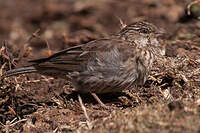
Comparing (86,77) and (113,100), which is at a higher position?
(86,77)

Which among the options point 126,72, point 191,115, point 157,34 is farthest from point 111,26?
point 191,115

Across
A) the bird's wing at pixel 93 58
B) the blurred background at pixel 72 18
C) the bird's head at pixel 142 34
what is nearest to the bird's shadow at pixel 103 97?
the bird's wing at pixel 93 58

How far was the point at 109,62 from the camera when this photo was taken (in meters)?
5.52

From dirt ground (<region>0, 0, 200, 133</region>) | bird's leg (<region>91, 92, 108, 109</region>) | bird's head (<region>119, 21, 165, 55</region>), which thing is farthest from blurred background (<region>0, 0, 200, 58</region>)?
bird's leg (<region>91, 92, 108, 109</region>)

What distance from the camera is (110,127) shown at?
4.21 meters

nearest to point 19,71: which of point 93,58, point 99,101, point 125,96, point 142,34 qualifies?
point 93,58

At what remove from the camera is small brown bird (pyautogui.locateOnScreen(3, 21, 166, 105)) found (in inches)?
213

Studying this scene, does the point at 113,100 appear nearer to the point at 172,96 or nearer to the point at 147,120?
the point at 172,96

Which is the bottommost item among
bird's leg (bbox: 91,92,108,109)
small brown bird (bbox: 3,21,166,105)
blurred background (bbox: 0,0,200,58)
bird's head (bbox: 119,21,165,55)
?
bird's leg (bbox: 91,92,108,109)

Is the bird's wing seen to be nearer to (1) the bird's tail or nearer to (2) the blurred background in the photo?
(1) the bird's tail

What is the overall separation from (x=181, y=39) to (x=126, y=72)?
2.45 meters

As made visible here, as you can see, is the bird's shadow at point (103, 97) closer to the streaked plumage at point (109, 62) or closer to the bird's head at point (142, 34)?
the streaked plumage at point (109, 62)

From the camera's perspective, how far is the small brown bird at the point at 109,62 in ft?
17.8

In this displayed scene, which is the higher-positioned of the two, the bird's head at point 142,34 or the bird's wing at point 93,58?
the bird's head at point 142,34
